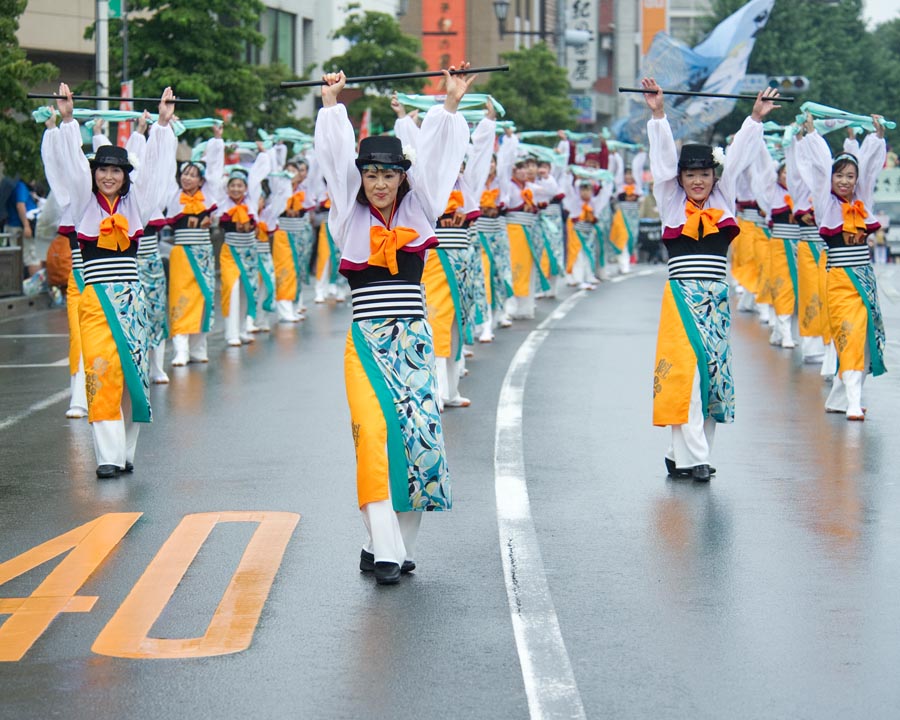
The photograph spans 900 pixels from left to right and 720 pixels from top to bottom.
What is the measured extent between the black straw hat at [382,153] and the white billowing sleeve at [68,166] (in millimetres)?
3268

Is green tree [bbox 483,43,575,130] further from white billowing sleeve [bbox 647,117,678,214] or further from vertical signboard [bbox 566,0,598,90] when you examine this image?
white billowing sleeve [bbox 647,117,678,214]

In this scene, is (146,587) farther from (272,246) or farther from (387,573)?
(272,246)

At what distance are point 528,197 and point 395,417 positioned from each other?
14.1 metres

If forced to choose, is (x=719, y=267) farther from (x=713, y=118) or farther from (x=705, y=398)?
(x=713, y=118)

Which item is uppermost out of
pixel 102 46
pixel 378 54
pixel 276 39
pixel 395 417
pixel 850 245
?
pixel 276 39

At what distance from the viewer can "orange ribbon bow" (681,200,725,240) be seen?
970 centimetres

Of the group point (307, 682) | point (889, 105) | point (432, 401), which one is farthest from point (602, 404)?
point (889, 105)

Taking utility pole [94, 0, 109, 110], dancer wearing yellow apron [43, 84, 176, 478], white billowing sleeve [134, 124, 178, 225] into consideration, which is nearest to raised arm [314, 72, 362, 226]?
dancer wearing yellow apron [43, 84, 176, 478]

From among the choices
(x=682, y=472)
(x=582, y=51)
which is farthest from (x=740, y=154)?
(x=582, y=51)

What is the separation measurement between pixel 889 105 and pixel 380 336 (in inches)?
2546

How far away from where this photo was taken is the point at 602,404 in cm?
1314

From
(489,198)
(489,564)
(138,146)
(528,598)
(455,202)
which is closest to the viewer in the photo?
(528,598)

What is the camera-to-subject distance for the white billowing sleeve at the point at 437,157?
7.30 m

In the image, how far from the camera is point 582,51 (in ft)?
247
